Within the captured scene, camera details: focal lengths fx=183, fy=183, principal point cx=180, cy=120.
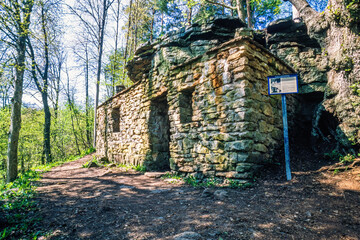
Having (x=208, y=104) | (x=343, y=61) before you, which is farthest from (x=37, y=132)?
(x=343, y=61)

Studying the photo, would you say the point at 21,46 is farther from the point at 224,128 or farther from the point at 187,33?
the point at 224,128

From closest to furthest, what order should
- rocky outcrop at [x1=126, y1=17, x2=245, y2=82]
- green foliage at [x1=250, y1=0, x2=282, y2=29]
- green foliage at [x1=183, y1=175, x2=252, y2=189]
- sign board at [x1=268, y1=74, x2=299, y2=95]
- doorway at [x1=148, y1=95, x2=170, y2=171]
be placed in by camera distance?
sign board at [x1=268, y1=74, x2=299, y2=95] < green foliage at [x1=183, y1=175, x2=252, y2=189] < rocky outcrop at [x1=126, y1=17, x2=245, y2=82] < doorway at [x1=148, y1=95, x2=170, y2=171] < green foliage at [x1=250, y1=0, x2=282, y2=29]

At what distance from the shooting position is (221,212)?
2488 mm

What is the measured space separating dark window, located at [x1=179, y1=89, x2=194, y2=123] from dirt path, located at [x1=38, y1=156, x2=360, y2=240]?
1963 millimetres

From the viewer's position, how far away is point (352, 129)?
377cm

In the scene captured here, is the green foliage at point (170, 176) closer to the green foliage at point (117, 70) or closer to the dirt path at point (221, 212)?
the dirt path at point (221, 212)

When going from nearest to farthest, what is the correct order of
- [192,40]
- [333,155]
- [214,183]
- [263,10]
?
[214,183] < [333,155] < [192,40] < [263,10]

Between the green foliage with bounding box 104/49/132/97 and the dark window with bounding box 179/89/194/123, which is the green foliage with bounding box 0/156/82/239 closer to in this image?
the dark window with bounding box 179/89/194/123

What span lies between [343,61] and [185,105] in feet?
12.0

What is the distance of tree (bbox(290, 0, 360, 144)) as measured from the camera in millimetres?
3766

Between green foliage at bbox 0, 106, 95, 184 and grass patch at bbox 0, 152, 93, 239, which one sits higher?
green foliage at bbox 0, 106, 95, 184

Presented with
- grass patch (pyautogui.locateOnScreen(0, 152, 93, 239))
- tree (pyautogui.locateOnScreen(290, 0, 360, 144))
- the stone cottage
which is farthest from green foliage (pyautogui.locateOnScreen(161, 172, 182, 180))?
tree (pyautogui.locateOnScreen(290, 0, 360, 144))

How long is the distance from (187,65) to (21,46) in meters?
5.80

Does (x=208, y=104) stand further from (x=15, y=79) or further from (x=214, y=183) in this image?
(x=15, y=79)
